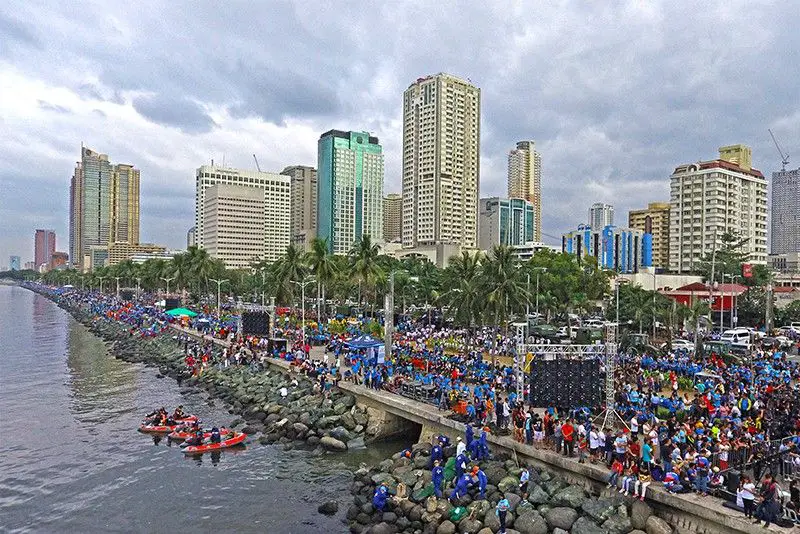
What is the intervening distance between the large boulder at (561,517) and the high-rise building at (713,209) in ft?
448

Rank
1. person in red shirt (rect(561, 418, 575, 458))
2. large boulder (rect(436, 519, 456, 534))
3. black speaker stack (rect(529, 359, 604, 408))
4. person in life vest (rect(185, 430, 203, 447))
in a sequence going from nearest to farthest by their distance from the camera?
large boulder (rect(436, 519, 456, 534))
person in red shirt (rect(561, 418, 575, 458))
black speaker stack (rect(529, 359, 604, 408))
person in life vest (rect(185, 430, 203, 447))

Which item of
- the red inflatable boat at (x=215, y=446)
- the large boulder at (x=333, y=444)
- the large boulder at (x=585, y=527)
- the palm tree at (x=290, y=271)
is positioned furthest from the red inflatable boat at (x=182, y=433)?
the palm tree at (x=290, y=271)

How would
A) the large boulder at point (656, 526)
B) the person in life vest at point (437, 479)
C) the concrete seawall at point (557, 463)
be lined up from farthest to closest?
1. the person in life vest at point (437, 479)
2. the large boulder at point (656, 526)
3. the concrete seawall at point (557, 463)

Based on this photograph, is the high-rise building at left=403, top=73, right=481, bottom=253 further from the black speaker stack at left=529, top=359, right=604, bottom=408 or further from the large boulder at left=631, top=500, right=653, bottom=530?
the large boulder at left=631, top=500, right=653, bottom=530

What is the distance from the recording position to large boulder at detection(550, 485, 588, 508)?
21016 mm

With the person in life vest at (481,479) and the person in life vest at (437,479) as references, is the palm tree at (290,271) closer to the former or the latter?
the person in life vest at (437,479)

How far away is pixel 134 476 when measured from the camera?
2909 centimetres

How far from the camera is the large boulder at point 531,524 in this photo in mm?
20234

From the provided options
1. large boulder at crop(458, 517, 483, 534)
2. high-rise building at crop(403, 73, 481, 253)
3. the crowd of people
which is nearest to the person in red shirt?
the crowd of people

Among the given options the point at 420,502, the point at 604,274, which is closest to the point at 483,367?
the point at 420,502

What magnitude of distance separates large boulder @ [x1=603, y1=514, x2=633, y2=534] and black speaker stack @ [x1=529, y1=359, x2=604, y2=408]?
642 cm

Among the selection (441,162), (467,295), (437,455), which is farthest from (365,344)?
(441,162)

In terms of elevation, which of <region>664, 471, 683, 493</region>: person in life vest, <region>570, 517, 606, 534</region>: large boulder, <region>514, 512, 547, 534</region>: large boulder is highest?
<region>664, 471, 683, 493</region>: person in life vest

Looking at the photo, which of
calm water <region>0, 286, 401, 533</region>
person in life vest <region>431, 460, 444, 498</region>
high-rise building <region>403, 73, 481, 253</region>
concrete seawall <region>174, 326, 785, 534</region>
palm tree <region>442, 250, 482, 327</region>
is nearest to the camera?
concrete seawall <region>174, 326, 785, 534</region>
